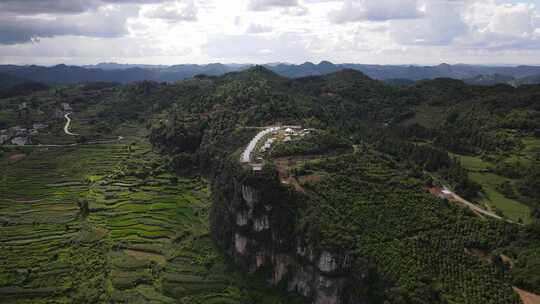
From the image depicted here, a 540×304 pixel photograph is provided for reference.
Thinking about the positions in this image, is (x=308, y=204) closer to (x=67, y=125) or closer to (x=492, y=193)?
(x=492, y=193)

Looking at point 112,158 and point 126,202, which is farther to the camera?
point 112,158

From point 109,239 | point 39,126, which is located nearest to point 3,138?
point 39,126

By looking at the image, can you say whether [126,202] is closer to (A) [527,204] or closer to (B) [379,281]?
(B) [379,281]

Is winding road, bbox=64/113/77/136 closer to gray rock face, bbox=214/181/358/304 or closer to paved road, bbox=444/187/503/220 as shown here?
gray rock face, bbox=214/181/358/304

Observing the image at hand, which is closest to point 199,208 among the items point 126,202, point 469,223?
A: point 126,202

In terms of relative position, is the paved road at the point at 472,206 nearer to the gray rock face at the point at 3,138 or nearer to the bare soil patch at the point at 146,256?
the bare soil patch at the point at 146,256

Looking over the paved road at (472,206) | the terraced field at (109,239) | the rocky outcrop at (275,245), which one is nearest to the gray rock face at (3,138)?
the terraced field at (109,239)
